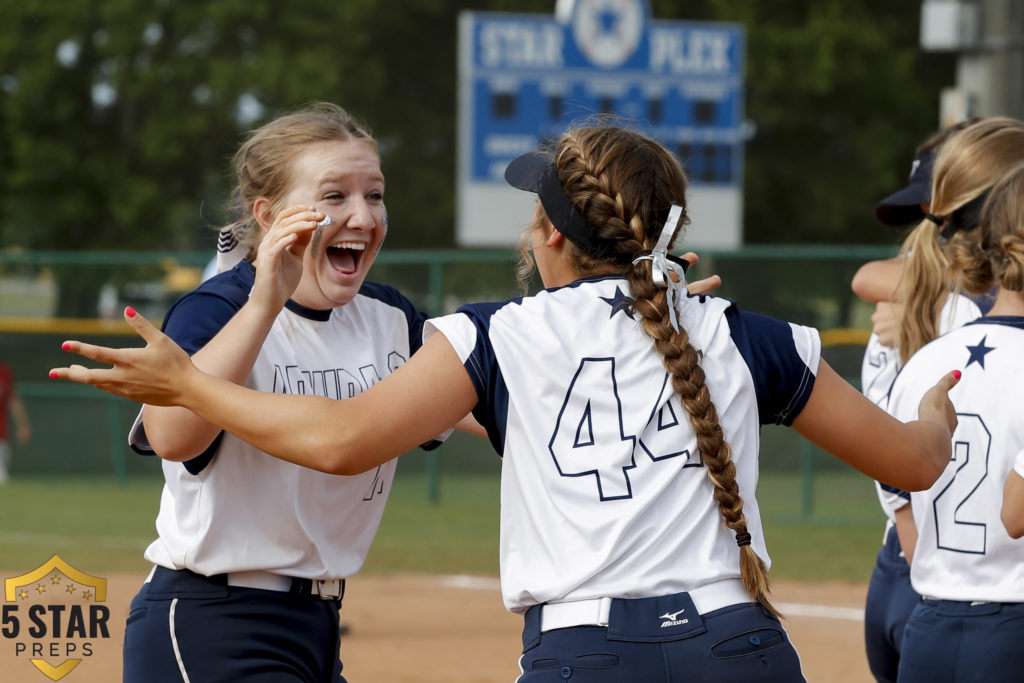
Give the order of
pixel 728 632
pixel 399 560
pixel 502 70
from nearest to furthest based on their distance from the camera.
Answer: pixel 728 632
pixel 399 560
pixel 502 70

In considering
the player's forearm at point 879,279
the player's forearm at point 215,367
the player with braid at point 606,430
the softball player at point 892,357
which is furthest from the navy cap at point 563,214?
the player's forearm at point 879,279

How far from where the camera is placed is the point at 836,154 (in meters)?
27.3

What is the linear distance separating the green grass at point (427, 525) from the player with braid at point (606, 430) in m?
7.42

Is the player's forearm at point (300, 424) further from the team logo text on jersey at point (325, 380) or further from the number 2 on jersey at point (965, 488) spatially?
the number 2 on jersey at point (965, 488)

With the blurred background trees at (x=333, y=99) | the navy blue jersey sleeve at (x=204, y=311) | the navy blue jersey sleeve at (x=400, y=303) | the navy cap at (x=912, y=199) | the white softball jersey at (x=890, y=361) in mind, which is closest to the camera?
the navy blue jersey sleeve at (x=204, y=311)

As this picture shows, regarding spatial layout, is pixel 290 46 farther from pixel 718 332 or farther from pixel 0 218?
pixel 718 332

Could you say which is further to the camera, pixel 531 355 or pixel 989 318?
pixel 989 318

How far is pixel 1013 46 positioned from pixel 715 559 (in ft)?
32.8

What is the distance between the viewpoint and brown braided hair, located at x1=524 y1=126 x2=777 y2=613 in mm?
2303

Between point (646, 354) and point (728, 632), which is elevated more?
point (646, 354)

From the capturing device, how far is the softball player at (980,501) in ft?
9.35

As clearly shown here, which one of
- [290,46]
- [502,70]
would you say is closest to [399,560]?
[502,70]

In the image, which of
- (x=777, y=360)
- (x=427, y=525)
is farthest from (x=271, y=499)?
(x=427, y=525)

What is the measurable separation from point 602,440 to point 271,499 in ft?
3.04
